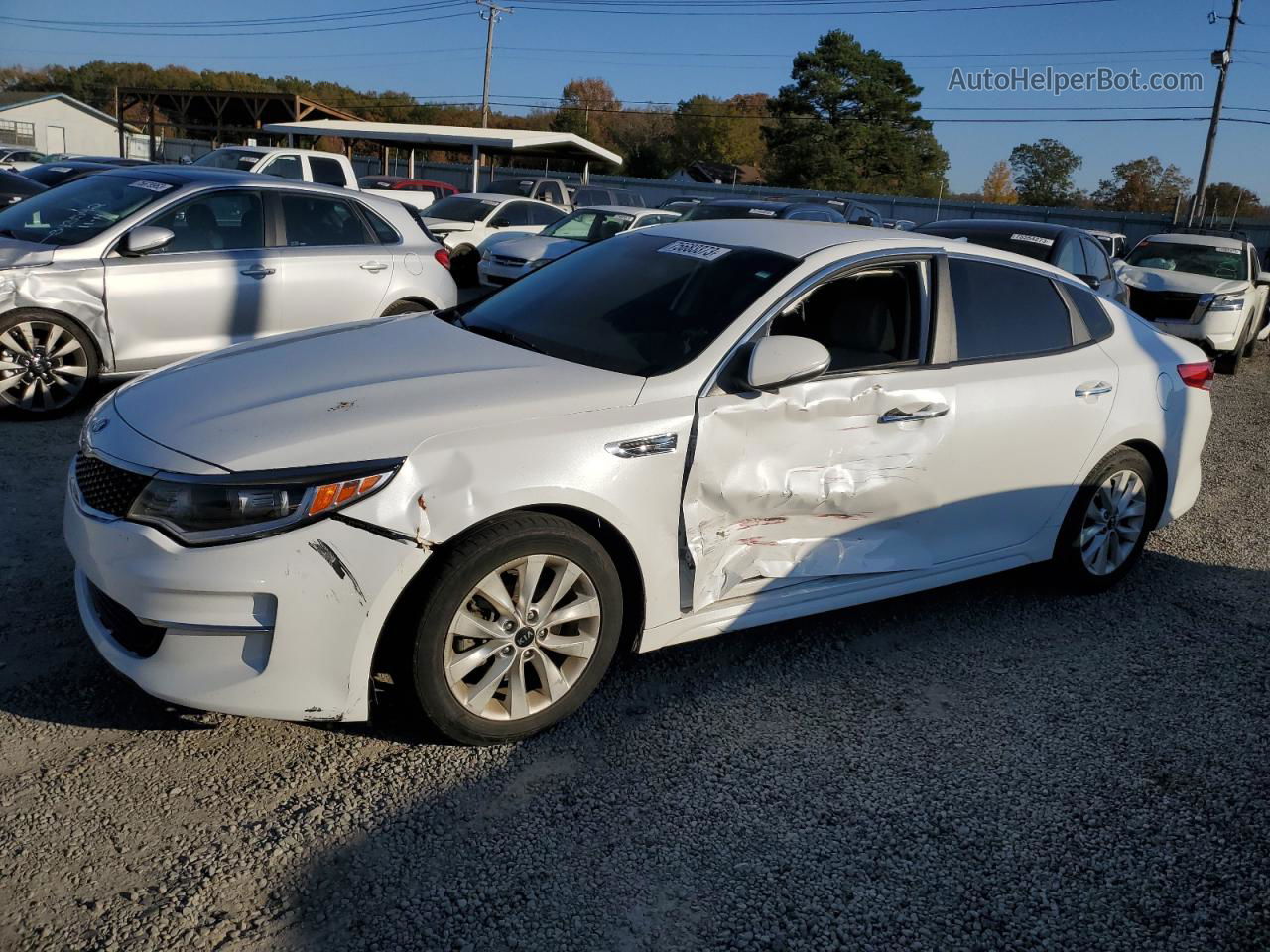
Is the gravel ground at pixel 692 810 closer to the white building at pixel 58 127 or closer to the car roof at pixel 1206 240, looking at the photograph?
the car roof at pixel 1206 240

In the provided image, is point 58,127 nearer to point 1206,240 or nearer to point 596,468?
point 1206,240

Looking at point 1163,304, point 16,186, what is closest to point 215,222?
point 16,186

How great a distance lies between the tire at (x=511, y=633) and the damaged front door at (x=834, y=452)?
42 centimetres

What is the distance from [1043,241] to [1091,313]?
241 inches

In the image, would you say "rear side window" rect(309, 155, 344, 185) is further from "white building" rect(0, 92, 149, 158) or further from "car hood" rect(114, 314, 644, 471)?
"white building" rect(0, 92, 149, 158)

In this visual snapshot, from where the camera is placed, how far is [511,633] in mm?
3258

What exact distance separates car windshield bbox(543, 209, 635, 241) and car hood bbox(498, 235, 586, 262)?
755mm

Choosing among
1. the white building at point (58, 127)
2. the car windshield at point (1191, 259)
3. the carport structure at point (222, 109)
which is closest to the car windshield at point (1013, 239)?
the car windshield at point (1191, 259)

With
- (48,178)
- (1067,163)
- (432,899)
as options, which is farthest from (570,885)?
(1067,163)

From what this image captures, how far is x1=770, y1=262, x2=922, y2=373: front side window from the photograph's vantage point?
13.4ft

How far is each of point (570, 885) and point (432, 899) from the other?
0.36 metres

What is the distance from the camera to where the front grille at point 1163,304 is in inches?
527

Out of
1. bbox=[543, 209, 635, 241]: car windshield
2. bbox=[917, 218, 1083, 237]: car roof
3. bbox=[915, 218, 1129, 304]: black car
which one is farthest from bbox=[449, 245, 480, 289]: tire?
bbox=[917, 218, 1083, 237]: car roof

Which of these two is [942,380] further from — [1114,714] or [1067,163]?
[1067,163]
